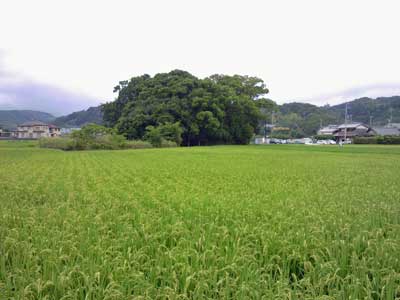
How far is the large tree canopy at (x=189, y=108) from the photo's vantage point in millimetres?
40750

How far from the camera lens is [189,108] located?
4288 centimetres

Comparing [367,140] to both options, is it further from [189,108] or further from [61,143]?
[61,143]

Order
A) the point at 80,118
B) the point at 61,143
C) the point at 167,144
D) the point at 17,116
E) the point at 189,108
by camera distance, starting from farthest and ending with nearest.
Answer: the point at 17,116 < the point at 80,118 < the point at 189,108 < the point at 167,144 < the point at 61,143

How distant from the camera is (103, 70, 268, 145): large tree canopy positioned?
134 feet

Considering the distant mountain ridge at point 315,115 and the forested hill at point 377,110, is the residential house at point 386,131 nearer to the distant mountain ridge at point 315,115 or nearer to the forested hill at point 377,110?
the distant mountain ridge at point 315,115

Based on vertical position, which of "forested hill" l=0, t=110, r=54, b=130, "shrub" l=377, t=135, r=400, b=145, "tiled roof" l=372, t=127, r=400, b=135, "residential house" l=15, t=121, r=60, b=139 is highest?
"forested hill" l=0, t=110, r=54, b=130

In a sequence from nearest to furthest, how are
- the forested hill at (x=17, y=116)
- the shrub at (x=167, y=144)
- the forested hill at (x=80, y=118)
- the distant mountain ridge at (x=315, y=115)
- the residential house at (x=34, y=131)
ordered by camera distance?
1. the shrub at (x=167, y=144)
2. the residential house at (x=34, y=131)
3. the distant mountain ridge at (x=315, y=115)
4. the forested hill at (x=80, y=118)
5. the forested hill at (x=17, y=116)

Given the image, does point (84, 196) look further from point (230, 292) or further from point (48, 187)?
point (230, 292)

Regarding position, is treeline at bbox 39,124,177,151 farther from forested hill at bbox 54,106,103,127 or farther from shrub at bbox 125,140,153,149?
forested hill at bbox 54,106,103,127

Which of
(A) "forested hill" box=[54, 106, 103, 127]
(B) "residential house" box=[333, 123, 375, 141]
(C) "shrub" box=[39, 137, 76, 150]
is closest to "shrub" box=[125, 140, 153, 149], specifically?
(C) "shrub" box=[39, 137, 76, 150]

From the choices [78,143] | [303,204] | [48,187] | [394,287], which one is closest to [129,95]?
[78,143]

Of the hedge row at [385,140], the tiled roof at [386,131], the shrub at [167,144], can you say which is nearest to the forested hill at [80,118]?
the shrub at [167,144]

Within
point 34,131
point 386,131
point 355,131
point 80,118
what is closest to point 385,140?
point 355,131

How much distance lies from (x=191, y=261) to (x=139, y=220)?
1827 millimetres
